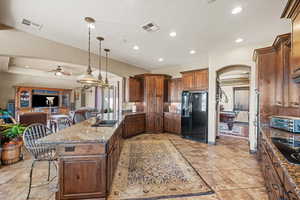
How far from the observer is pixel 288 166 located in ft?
3.39

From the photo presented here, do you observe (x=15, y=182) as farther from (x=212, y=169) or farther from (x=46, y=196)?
(x=212, y=169)

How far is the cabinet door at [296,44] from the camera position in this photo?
154 centimetres

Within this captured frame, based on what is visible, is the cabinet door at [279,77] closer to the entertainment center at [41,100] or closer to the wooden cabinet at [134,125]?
the wooden cabinet at [134,125]

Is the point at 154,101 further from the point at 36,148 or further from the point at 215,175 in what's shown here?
the point at 36,148

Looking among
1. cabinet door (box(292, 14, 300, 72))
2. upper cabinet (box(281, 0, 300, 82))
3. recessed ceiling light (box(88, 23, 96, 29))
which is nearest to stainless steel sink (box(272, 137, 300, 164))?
upper cabinet (box(281, 0, 300, 82))

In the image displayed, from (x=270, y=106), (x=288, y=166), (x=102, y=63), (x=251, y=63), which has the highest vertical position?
(x=102, y=63)

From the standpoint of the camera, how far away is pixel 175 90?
19.3ft

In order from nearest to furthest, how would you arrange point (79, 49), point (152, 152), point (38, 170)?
1. point (38, 170)
2. point (152, 152)
3. point (79, 49)

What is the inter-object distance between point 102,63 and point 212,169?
480 centimetres

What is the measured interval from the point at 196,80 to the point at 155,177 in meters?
3.58

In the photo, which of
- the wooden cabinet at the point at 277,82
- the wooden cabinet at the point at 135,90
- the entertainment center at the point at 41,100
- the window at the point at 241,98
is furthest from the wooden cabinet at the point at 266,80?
the entertainment center at the point at 41,100

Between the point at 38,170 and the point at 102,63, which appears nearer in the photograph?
the point at 38,170

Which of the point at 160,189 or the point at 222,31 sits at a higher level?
the point at 222,31

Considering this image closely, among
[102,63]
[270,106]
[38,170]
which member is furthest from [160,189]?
[102,63]
